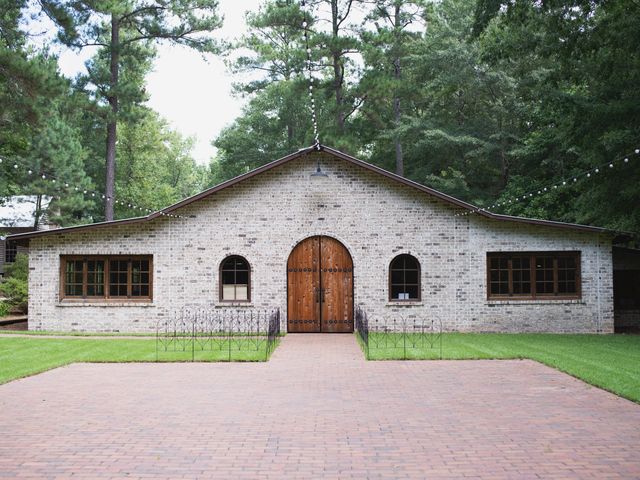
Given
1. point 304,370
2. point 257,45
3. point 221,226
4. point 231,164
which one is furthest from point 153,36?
point 304,370

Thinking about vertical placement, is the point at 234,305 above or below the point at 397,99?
below

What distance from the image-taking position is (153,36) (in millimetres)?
30328

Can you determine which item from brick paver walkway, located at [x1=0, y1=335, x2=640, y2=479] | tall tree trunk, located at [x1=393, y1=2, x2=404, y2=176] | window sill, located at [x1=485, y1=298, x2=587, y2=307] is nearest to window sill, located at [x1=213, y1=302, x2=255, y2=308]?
window sill, located at [x1=485, y1=298, x2=587, y2=307]

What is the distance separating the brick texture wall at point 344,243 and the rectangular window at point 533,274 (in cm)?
30

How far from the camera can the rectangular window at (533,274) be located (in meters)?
18.6

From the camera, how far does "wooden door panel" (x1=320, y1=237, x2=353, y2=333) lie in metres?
18.5

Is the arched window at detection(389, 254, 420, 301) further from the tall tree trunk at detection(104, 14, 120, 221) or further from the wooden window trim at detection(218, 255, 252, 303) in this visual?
the tall tree trunk at detection(104, 14, 120, 221)

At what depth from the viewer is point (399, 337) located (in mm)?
17047

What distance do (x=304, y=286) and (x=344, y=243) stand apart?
1.61 meters

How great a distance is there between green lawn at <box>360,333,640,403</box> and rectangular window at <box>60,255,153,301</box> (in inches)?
259

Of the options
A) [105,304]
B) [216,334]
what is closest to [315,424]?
[216,334]

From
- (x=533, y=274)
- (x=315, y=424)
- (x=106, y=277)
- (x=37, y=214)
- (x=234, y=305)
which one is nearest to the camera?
(x=315, y=424)

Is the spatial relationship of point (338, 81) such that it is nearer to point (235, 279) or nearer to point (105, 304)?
point (235, 279)

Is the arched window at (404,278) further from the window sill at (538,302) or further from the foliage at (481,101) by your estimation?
the foliage at (481,101)
